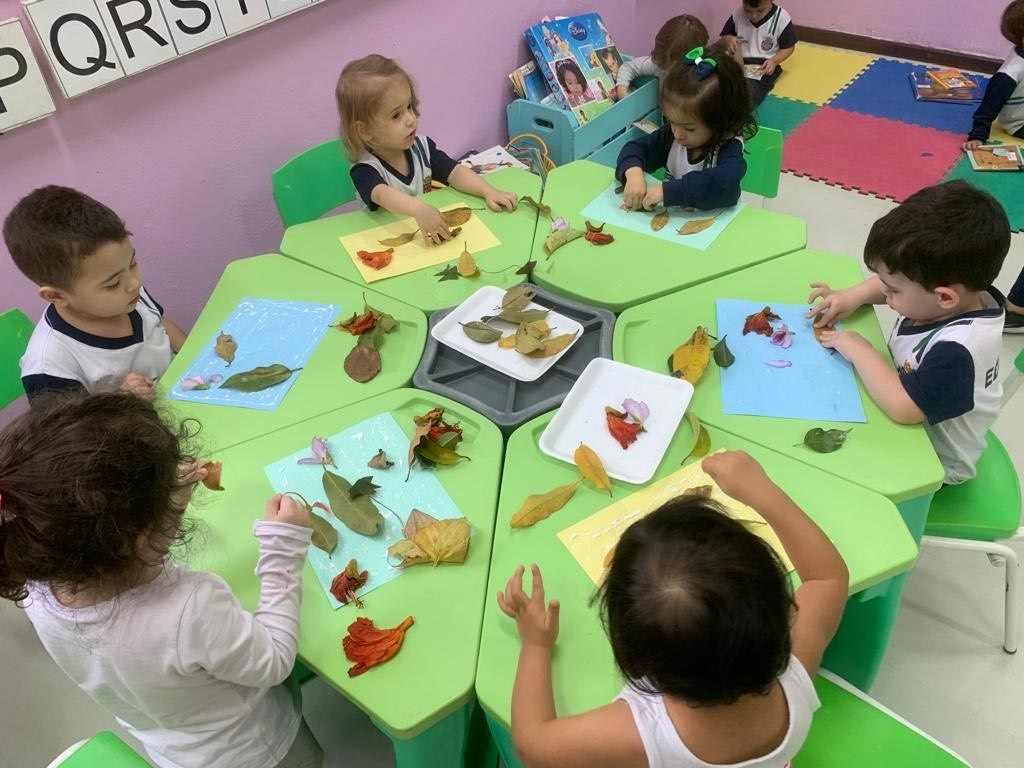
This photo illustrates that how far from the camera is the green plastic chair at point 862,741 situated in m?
0.97

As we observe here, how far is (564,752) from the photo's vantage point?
0.83 m

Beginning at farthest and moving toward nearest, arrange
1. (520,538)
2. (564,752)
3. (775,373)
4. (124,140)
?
(124,140) → (775,373) → (520,538) → (564,752)

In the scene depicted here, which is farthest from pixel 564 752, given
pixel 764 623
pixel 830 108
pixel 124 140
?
pixel 830 108

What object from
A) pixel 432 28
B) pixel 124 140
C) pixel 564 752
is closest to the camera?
pixel 564 752

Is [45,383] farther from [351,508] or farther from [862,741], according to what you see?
[862,741]

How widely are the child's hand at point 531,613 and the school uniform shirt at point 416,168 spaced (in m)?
1.32

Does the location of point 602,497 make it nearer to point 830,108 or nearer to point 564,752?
point 564,752

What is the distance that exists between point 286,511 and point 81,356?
718 mm

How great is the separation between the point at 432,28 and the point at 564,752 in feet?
7.94

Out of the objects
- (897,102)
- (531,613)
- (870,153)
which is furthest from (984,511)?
(897,102)

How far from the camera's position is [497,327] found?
1471 mm

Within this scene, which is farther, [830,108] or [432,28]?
[830,108]

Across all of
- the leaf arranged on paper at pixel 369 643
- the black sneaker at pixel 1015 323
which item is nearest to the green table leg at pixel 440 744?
the leaf arranged on paper at pixel 369 643

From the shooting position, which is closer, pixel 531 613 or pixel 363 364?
pixel 531 613
